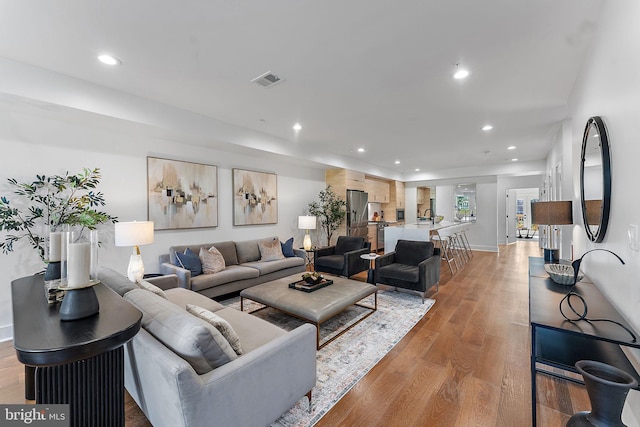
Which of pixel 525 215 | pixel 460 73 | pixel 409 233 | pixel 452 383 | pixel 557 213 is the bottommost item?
pixel 452 383

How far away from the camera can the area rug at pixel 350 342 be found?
1877 mm

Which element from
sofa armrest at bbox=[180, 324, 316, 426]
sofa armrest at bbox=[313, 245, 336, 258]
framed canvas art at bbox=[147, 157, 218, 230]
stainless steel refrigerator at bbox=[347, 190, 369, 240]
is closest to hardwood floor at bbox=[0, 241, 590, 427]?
sofa armrest at bbox=[180, 324, 316, 426]

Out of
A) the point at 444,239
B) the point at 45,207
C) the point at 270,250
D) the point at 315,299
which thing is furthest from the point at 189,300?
the point at 444,239

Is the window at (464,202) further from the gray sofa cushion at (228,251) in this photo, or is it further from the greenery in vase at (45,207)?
the greenery in vase at (45,207)

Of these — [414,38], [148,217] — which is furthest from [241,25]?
[148,217]

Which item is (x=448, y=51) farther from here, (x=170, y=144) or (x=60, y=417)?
(x=170, y=144)

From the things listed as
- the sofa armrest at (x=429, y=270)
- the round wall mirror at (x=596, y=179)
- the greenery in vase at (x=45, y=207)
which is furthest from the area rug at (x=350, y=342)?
the greenery in vase at (x=45, y=207)

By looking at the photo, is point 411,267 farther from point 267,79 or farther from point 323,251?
point 267,79

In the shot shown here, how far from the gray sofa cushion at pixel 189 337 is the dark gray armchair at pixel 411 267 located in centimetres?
294

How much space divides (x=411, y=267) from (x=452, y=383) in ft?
7.27

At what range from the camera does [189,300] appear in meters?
2.75

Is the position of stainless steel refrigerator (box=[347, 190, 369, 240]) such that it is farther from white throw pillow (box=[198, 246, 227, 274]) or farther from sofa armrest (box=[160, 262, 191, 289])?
sofa armrest (box=[160, 262, 191, 289])

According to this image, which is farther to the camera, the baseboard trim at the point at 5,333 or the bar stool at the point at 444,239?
the bar stool at the point at 444,239

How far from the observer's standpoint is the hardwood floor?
69.7 inches
